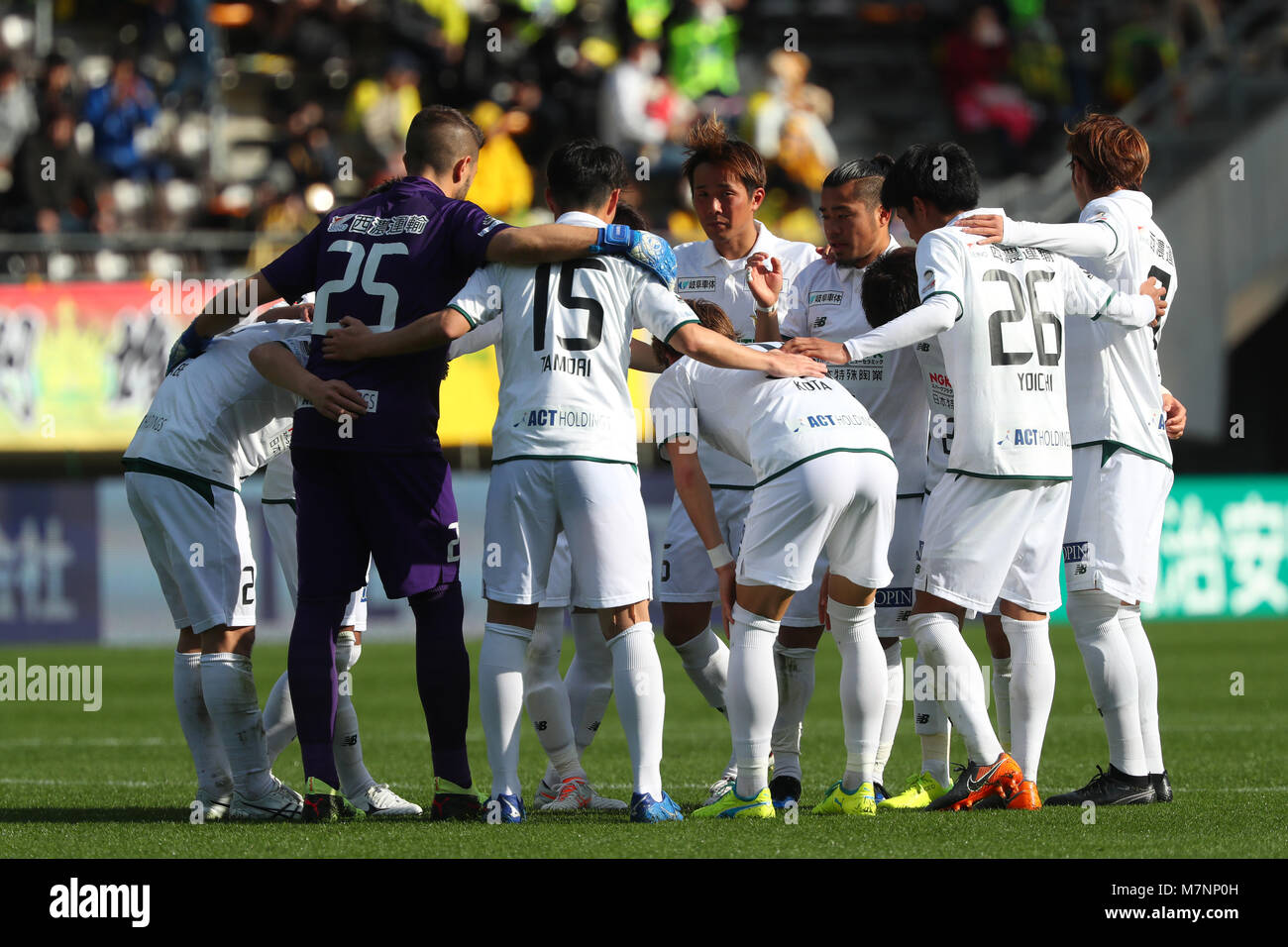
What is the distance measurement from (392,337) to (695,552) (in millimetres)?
1802

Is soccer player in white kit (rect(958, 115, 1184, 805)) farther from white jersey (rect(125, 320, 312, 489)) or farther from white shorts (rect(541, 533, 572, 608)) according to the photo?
white jersey (rect(125, 320, 312, 489))

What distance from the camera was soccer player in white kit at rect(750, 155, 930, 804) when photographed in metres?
6.88

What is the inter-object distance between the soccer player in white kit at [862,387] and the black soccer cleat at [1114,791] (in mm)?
728

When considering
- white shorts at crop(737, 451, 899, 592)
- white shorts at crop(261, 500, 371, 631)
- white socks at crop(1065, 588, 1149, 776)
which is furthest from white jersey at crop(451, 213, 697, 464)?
white socks at crop(1065, 588, 1149, 776)

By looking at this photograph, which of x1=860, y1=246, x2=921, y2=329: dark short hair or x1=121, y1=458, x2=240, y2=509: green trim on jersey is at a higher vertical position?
x1=860, y1=246, x2=921, y2=329: dark short hair

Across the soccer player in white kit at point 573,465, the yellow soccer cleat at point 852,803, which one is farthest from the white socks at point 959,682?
the soccer player in white kit at point 573,465

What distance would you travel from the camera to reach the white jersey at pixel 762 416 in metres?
6.02

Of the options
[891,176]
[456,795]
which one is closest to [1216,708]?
[891,176]

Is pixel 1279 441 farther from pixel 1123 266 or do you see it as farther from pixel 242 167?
pixel 1123 266

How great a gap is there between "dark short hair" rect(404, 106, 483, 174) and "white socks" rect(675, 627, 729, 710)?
224 cm

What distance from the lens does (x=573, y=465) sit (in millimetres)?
5922

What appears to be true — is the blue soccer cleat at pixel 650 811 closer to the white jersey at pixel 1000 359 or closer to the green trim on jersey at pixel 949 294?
the white jersey at pixel 1000 359
